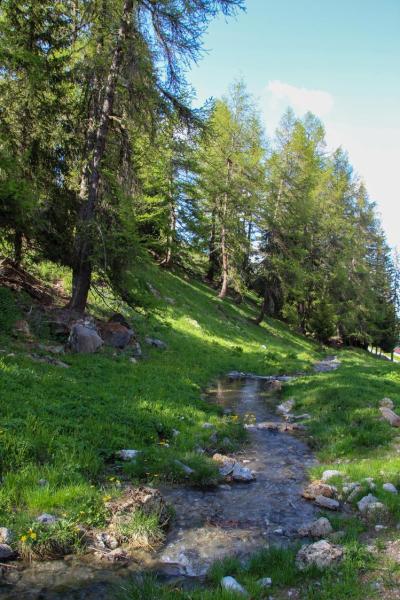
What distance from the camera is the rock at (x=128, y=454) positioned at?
26.1 feet

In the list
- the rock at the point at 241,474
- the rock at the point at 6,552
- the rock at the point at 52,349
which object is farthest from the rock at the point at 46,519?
the rock at the point at 52,349

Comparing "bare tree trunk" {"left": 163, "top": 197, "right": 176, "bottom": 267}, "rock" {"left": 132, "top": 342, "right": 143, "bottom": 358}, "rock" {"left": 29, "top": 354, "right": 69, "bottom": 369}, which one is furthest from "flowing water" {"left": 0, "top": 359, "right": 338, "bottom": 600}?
"bare tree trunk" {"left": 163, "top": 197, "right": 176, "bottom": 267}

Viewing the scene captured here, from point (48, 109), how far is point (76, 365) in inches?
358

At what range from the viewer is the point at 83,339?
559 inches

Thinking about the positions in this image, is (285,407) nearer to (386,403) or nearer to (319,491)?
(386,403)

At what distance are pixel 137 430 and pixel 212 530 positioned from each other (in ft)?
11.1

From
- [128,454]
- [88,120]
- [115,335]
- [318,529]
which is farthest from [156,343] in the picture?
[318,529]

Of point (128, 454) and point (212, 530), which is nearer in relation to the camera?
point (212, 530)

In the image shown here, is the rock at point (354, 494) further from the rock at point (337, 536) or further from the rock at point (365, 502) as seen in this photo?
the rock at point (337, 536)

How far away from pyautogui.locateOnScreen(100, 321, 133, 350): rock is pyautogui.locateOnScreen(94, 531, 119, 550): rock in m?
10.3

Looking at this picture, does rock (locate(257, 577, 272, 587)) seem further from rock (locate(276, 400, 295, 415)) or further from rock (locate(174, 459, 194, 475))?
rock (locate(276, 400, 295, 415))

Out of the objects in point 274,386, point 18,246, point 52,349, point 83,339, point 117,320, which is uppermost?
point 18,246

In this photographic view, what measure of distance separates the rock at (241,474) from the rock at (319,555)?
253cm

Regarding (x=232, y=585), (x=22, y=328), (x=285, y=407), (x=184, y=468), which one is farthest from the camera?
(x=285, y=407)
